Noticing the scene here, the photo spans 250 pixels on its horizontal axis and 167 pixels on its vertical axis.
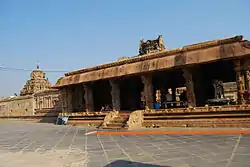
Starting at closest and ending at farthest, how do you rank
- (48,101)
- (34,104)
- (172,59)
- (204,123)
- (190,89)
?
1. (204,123)
2. (190,89)
3. (172,59)
4. (48,101)
5. (34,104)

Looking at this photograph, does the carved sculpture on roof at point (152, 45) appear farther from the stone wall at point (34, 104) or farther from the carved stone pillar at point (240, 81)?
the carved stone pillar at point (240, 81)

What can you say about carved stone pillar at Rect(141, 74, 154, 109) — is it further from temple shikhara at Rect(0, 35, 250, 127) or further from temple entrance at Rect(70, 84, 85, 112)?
temple entrance at Rect(70, 84, 85, 112)

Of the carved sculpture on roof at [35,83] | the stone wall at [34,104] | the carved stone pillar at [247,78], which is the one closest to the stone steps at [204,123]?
the carved stone pillar at [247,78]

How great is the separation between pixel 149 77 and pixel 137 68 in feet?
3.01

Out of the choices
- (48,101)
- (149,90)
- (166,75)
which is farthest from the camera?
(48,101)

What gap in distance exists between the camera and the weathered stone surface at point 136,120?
42.4ft

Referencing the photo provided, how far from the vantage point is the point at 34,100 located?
89.9 ft

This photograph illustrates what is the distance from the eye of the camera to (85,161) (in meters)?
5.90

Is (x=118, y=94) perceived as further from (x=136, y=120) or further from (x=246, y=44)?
(x=246, y=44)

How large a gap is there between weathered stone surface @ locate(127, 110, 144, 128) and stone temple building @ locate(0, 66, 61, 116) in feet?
40.3

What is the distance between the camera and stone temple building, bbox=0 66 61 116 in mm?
24866

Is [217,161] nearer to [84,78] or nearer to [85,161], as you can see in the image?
[85,161]

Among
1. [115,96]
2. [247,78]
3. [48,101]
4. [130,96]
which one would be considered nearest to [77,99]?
[130,96]

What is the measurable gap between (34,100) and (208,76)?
65.2ft
